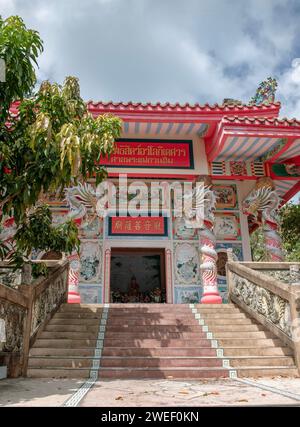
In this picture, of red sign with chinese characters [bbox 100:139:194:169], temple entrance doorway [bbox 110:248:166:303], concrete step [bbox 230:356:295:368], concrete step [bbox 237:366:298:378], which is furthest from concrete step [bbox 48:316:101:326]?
temple entrance doorway [bbox 110:248:166:303]

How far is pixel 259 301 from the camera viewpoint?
695 centimetres

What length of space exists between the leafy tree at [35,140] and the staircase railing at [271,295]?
3.57m

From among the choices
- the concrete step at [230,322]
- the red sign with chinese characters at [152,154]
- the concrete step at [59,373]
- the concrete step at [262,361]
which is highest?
the red sign with chinese characters at [152,154]

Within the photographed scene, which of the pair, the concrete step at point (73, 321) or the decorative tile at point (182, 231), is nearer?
the concrete step at point (73, 321)

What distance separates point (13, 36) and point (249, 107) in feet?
25.0

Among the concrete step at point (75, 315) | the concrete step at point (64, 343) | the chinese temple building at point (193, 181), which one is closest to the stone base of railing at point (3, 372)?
the concrete step at point (64, 343)

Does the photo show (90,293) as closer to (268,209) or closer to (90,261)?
(90,261)

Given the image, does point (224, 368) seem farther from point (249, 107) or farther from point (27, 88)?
point (249, 107)

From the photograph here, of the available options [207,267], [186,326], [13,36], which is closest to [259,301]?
[186,326]

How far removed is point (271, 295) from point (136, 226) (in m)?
5.48

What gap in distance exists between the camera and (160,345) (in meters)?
6.12

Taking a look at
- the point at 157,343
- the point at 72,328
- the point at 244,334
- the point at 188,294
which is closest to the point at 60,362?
the point at 72,328

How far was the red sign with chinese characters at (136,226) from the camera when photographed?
442 inches

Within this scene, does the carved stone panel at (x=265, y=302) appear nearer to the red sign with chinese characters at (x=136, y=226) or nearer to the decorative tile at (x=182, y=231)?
the decorative tile at (x=182, y=231)
